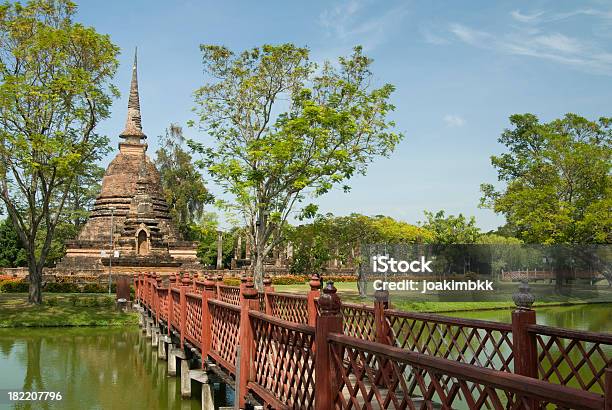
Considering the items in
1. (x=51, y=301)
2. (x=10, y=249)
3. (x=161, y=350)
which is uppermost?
(x=10, y=249)

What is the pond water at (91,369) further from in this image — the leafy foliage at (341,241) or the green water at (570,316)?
the leafy foliage at (341,241)

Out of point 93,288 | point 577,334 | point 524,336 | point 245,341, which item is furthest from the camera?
point 93,288

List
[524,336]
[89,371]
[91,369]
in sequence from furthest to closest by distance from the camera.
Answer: [91,369] → [89,371] → [524,336]

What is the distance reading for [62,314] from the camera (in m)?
24.5

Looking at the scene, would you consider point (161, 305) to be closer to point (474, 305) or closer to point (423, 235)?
point (474, 305)

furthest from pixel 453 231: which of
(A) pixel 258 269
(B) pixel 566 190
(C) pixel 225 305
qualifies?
(C) pixel 225 305

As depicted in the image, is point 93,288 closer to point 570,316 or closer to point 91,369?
point 91,369

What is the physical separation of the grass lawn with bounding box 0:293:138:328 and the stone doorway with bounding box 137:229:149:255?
14935 mm

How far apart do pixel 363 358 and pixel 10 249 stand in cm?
5636

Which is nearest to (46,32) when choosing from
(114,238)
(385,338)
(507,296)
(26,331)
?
(26,331)

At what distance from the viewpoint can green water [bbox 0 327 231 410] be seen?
12570 millimetres

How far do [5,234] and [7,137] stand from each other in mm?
36543

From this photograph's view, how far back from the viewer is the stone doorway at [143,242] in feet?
141

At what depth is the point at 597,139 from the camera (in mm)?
39469
